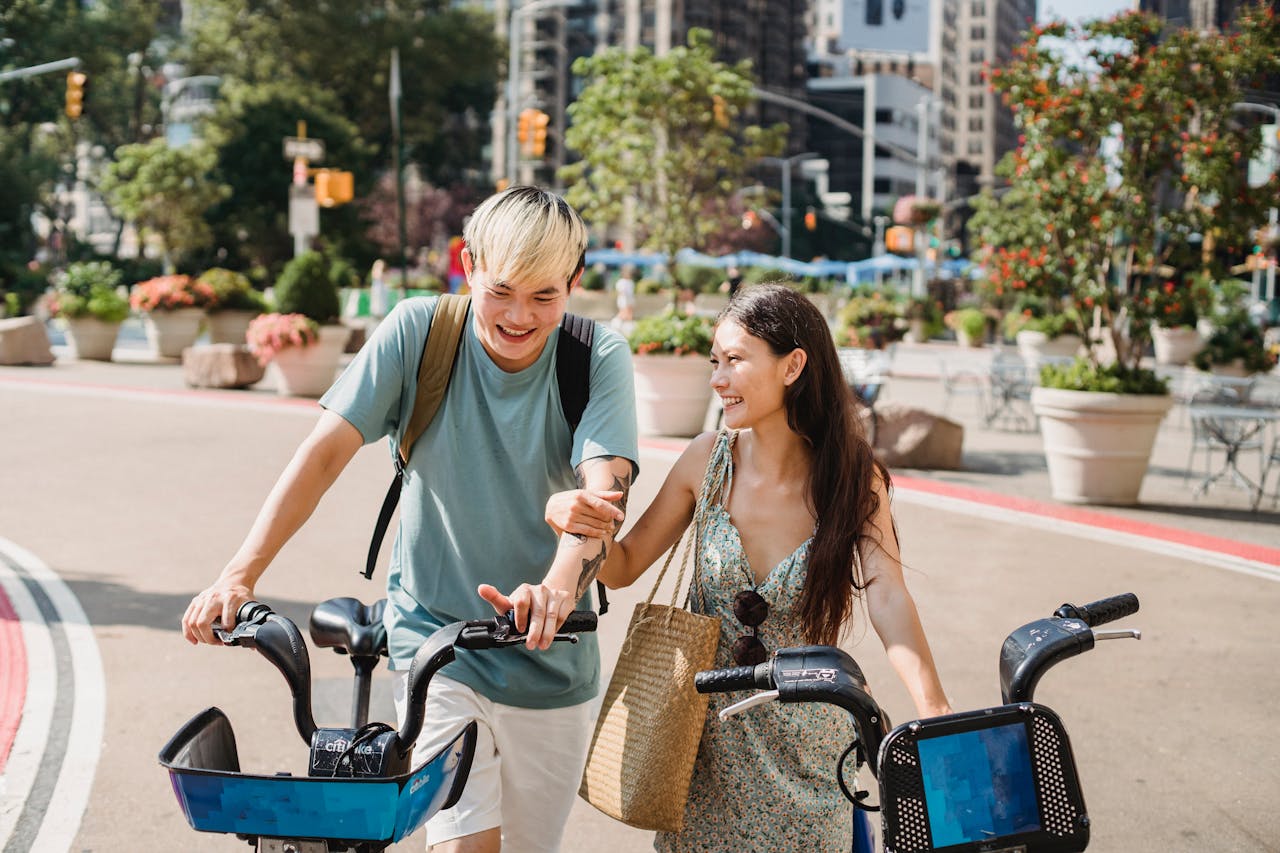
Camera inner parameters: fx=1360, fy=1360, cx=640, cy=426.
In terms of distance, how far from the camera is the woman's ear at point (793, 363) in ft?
9.12

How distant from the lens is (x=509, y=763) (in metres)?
2.79

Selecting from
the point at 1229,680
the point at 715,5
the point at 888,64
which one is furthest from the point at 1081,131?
the point at 888,64

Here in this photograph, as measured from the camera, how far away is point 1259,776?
5051mm


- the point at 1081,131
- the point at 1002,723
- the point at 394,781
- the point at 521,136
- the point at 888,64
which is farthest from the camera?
the point at 888,64

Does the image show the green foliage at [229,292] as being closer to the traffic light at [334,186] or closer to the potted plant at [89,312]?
the potted plant at [89,312]

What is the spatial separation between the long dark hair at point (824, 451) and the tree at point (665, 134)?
24.8 meters

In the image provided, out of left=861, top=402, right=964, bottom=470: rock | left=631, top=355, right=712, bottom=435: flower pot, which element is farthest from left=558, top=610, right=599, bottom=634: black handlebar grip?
left=631, top=355, right=712, bottom=435: flower pot

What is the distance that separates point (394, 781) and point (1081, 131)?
37.6 ft

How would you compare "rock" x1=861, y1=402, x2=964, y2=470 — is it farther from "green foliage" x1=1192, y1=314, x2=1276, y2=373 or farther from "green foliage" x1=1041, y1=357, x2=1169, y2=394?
"green foliage" x1=1192, y1=314, x2=1276, y2=373

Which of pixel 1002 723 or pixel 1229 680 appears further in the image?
pixel 1229 680

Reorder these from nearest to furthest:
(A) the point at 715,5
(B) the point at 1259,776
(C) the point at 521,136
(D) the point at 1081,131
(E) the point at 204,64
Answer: (B) the point at 1259,776
(D) the point at 1081,131
(C) the point at 521,136
(E) the point at 204,64
(A) the point at 715,5

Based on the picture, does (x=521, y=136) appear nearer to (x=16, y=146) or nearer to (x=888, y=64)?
(x=16, y=146)

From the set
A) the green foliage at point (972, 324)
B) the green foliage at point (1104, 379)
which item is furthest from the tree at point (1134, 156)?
the green foliage at point (972, 324)

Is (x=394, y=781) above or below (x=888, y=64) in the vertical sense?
below
